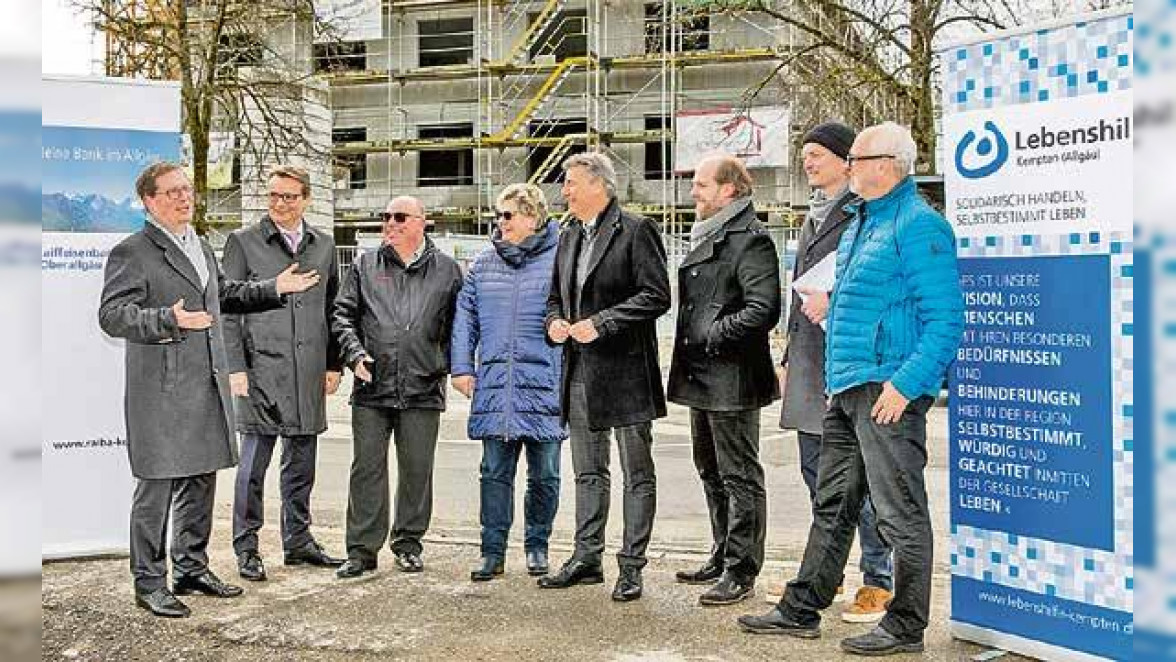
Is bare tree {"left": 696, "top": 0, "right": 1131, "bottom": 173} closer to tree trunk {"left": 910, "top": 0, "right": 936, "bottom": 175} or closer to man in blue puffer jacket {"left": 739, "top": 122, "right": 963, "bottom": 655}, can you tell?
tree trunk {"left": 910, "top": 0, "right": 936, "bottom": 175}

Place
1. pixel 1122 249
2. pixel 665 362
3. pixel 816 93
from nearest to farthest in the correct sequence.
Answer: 1. pixel 1122 249
2. pixel 816 93
3. pixel 665 362

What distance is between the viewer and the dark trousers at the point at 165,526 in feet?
17.5

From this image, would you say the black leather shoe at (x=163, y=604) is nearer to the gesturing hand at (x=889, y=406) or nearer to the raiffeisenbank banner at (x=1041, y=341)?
the gesturing hand at (x=889, y=406)

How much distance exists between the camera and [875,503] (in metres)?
4.59

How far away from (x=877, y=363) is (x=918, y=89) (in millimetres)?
10557

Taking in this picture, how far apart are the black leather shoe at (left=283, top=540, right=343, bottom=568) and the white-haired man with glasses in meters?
0.26

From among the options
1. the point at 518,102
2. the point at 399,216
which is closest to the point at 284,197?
the point at 399,216

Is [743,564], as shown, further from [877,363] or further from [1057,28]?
[1057,28]

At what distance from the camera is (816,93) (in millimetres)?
16422

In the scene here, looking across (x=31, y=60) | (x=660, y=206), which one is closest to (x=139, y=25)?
(x=31, y=60)

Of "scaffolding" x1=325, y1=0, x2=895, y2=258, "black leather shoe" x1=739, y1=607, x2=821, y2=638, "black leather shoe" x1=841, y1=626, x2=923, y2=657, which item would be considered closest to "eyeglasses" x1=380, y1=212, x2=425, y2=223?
"black leather shoe" x1=739, y1=607, x2=821, y2=638

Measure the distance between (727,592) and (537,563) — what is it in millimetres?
1133

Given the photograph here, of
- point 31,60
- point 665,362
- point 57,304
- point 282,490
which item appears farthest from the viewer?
point 665,362

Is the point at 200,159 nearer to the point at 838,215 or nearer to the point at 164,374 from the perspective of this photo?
the point at 164,374
